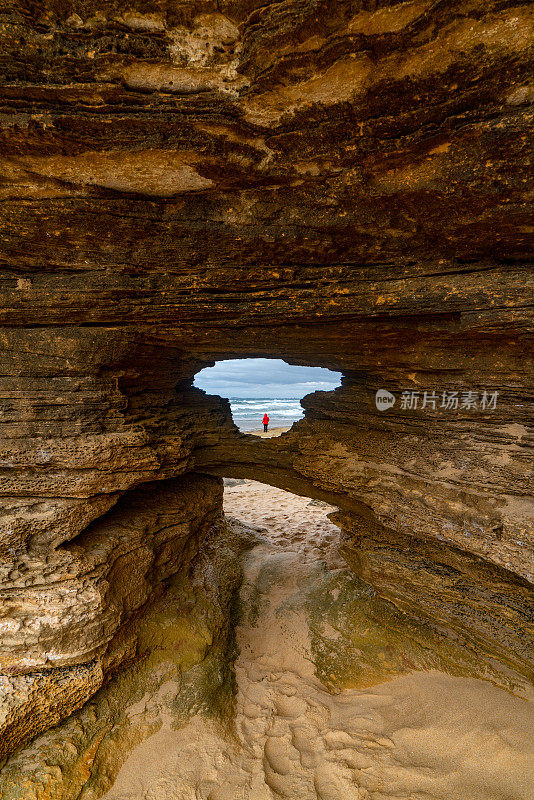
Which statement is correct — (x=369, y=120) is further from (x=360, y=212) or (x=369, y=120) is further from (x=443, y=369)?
(x=443, y=369)

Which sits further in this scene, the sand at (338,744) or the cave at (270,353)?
the sand at (338,744)

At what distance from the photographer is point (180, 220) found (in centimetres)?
379

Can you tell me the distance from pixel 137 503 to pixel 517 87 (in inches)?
288

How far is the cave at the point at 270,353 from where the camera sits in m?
2.69

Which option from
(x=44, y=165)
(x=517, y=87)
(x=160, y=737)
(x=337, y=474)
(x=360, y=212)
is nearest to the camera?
(x=517, y=87)

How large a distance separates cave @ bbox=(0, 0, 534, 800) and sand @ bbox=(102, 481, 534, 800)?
35 mm

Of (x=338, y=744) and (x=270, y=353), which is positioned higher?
(x=270, y=353)

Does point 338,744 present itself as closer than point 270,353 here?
Yes

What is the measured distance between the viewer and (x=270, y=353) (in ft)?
20.3

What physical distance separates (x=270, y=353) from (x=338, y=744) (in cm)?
603

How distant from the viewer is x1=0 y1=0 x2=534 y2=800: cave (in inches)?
106

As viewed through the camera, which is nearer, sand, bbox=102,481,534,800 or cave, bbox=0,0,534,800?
cave, bbox=0,0,534,800

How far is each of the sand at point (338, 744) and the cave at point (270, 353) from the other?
35mm

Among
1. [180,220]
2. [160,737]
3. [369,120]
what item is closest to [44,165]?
[180,220]
